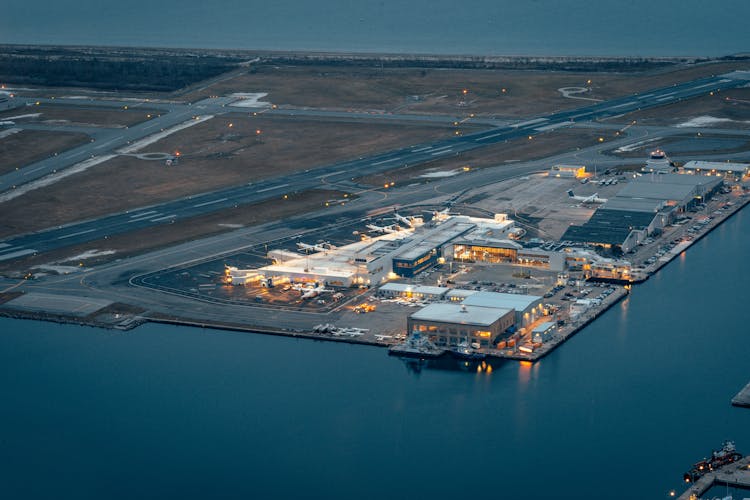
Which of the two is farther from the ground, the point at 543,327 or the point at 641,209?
the point at 641,209

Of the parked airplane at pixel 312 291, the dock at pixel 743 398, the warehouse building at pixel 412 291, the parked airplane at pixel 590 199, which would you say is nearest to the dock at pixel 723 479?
the dock at pixel 743 398

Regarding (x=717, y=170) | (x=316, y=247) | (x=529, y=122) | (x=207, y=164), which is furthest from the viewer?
(x=529, y=122)

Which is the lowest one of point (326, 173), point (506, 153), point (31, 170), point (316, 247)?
point (316, 247)

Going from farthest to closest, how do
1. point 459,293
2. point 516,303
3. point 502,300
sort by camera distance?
point 459,293, point 502,300, point 516,303

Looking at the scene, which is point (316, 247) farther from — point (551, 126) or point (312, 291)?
point (551, 126)

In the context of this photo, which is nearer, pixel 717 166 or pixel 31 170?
pixel 717 166

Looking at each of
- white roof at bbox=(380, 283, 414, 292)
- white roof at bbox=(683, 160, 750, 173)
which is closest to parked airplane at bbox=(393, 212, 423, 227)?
white roof at bbox=(380, 283, 414, 292)

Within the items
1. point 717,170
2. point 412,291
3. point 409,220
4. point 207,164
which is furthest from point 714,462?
point 207,164

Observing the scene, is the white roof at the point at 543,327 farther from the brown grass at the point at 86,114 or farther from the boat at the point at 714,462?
the brown grass at the point at 86,114
